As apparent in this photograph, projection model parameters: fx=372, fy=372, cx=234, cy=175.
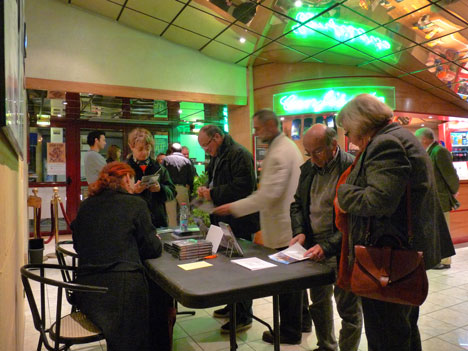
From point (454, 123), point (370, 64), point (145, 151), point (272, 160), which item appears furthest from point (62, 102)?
point (454, 123)

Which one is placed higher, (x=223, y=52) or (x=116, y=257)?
(x=223, y=52)

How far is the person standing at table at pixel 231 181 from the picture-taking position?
2875 millimetres

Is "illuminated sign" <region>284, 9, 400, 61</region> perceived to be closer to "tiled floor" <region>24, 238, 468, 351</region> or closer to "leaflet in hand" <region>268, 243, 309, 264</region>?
"tiled floor" <region>24, 238, 468, 351</region>

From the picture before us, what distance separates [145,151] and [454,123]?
9.05 metres

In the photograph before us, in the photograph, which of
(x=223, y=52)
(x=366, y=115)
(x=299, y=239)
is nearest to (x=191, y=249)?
(x=299, y=239)

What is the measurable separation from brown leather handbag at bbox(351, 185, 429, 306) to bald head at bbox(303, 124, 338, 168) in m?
0.75

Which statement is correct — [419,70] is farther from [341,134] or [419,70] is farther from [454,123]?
[454,123]

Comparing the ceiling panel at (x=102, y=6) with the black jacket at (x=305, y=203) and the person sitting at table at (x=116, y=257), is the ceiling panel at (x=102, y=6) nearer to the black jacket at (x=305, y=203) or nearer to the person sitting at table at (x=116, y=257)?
the person sitting at table at (x=116, y=257)

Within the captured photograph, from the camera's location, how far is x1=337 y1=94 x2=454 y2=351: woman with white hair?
1.52m

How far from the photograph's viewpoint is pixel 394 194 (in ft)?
4.93

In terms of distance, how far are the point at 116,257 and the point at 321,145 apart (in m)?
1.35

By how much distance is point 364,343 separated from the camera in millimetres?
2744

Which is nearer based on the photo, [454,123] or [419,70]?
[419,70]

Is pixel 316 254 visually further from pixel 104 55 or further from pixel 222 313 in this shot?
pixel 104 55
